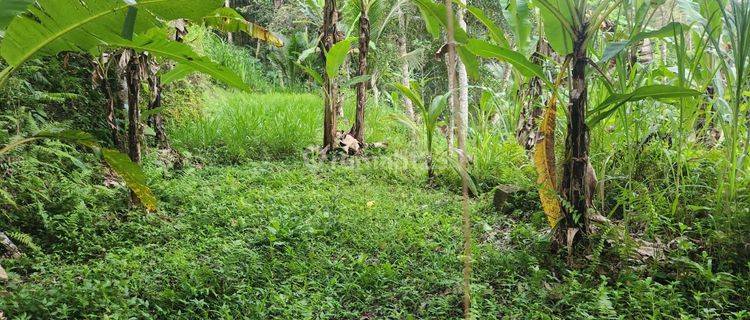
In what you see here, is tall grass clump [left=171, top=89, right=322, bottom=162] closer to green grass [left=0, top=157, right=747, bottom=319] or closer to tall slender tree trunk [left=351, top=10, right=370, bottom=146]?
tall slender tree trunk [left=351, top=10, right=370, bottom=146]

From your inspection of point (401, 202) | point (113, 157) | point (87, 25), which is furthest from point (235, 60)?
point (87, 25)

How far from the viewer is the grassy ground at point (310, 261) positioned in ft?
6.05

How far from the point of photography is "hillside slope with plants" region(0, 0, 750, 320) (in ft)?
6.19

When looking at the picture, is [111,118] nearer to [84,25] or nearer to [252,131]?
[84,25]

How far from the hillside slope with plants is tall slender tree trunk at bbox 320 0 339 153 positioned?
793 millimetres

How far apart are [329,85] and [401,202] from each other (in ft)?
5.65

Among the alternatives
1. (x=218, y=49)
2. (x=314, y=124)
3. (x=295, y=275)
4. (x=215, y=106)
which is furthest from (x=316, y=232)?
(x=218, y=49)

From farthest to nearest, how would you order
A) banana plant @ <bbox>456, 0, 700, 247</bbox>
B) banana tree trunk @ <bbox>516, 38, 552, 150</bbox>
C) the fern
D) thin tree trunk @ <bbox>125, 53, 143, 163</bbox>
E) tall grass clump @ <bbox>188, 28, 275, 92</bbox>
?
1. tall grass clump @ <bbox>188, 28, 275, 92</bbox>
2. banana tree trunk @ <bbox>516, 38, 552, 150</bbox>
3. thin tree trunk @ <bbox>125, 53, 143, 163</bbox>
4. the fern
5. banana plant @ <bbox>456, 0, 700, 247</bbox>

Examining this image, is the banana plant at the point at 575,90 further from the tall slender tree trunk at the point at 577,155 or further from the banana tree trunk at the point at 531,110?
the banana tree trunk at the point at 531,110

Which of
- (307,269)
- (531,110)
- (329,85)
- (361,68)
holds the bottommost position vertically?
(307,269)

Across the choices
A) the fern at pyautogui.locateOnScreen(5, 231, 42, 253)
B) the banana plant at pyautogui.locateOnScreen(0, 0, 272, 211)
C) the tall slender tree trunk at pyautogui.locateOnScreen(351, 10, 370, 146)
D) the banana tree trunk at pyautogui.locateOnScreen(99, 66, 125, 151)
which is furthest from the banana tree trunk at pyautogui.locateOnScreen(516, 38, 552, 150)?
the fern at pyautogui.locateOnScreen(5, 231, 42, 253)

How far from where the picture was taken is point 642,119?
2703 mm

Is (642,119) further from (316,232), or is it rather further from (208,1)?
(208,1)

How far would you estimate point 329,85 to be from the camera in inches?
182
